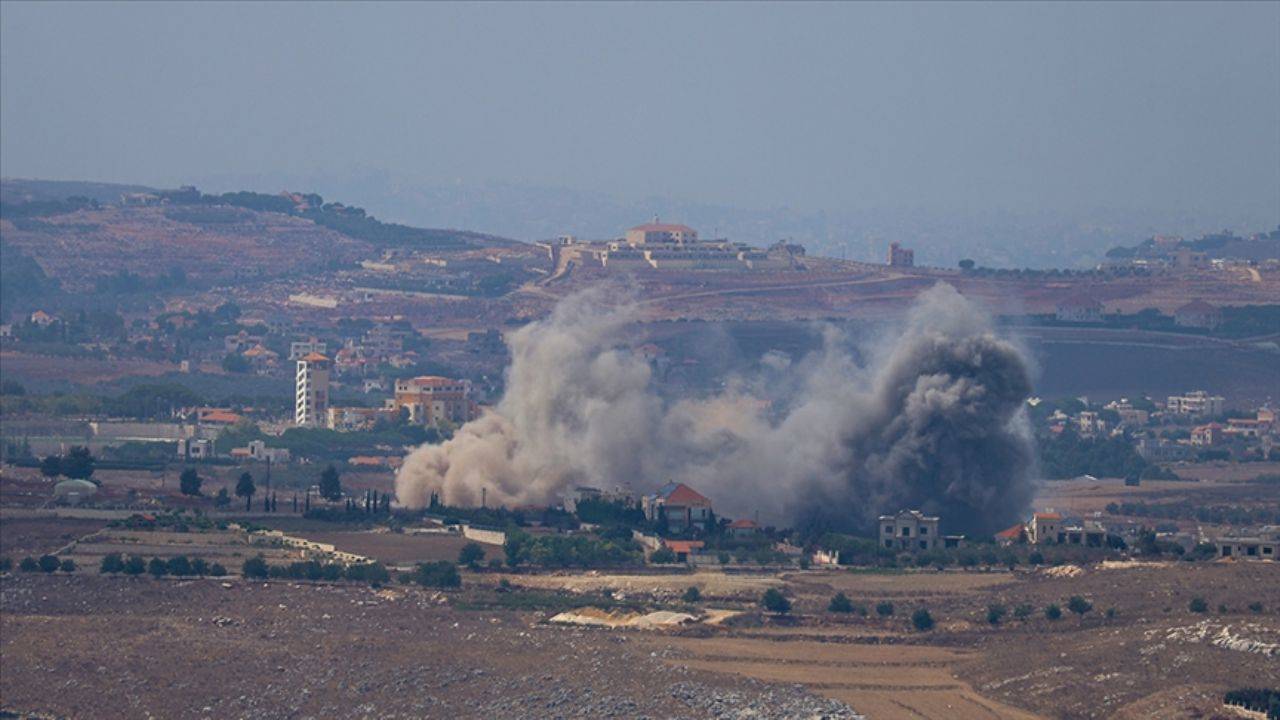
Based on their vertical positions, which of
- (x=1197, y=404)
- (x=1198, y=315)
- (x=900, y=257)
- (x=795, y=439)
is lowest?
(x=1197, y=404)

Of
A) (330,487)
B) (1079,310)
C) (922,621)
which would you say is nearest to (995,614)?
(922,621)

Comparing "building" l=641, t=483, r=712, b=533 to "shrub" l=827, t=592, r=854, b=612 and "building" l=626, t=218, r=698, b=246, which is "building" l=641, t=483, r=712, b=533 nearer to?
"shrub" l=827, t=592, r=854, b=612

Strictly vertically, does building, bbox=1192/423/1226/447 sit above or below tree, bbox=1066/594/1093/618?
below

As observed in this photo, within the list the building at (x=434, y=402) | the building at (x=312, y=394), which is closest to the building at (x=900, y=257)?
the building at (x=312, y=394)

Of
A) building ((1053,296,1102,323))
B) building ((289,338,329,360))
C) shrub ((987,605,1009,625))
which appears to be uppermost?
building ((1053,296,1102,323))

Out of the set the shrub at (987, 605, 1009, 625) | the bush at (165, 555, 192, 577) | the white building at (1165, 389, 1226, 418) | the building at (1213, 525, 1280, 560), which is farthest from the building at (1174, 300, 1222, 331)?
the shrub at (987, 605, 1009, 625)

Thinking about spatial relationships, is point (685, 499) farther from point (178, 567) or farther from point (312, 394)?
point (312, 394)
